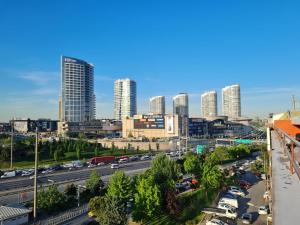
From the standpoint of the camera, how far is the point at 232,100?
139 meters

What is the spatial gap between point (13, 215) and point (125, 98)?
109 metres

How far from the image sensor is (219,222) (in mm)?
14430

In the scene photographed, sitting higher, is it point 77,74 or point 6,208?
point 77,74

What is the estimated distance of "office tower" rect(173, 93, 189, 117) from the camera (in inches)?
4961

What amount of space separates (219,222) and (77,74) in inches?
3696

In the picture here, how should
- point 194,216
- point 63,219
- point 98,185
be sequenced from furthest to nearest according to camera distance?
1. point 98,185
2. point 194,216
3. point 63,219

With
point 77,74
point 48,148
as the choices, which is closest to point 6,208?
point 48,148

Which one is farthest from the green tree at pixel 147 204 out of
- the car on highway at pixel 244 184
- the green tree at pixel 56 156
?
the green tree at pixel 56 156

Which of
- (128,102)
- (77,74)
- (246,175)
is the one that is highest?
(77,74)

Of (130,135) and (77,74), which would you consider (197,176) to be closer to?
(130,135)

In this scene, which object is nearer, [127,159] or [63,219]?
[63,219]

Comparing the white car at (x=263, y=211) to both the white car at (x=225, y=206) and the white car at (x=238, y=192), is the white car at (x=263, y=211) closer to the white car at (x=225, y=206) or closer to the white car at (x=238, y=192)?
the white car at (x=225, y=206)

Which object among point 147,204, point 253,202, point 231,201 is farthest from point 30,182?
point 253,202

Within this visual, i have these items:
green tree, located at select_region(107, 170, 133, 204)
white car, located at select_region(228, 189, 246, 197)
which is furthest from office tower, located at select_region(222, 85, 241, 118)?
green tree, located at select_region(107, 170, 133, 204)
